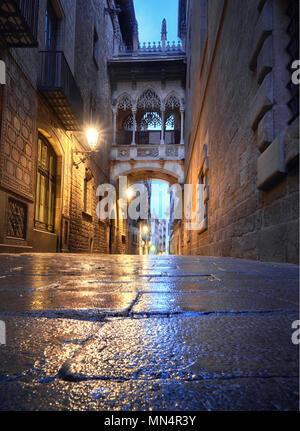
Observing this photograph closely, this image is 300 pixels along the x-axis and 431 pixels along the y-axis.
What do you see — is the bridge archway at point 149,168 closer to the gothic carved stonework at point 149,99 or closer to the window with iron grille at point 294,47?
the gothic carved stonework at point 149,99

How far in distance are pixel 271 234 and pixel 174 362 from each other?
2.91 meters

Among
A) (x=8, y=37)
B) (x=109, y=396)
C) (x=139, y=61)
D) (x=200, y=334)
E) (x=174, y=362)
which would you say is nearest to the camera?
(x=109, y=396)

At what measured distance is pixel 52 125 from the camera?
914cm

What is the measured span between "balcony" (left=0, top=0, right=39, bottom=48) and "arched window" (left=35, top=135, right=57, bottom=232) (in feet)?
10.2

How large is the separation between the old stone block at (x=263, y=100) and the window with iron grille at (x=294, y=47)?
189mm

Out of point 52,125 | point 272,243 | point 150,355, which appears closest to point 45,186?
point 52,125

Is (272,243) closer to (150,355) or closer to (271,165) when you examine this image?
(271,165)

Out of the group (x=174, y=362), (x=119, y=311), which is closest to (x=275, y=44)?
(x=119, y=311)

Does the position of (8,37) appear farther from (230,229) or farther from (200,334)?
(200,334)

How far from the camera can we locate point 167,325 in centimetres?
84

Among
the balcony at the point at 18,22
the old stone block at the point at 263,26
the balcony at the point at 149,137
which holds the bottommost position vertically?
the old stone block at the point at 263,26

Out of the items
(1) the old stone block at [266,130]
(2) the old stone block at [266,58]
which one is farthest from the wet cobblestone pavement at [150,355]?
(2) the old stone block at [266,58]

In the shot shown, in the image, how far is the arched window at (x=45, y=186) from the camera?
347 inches

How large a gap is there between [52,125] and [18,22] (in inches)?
141
